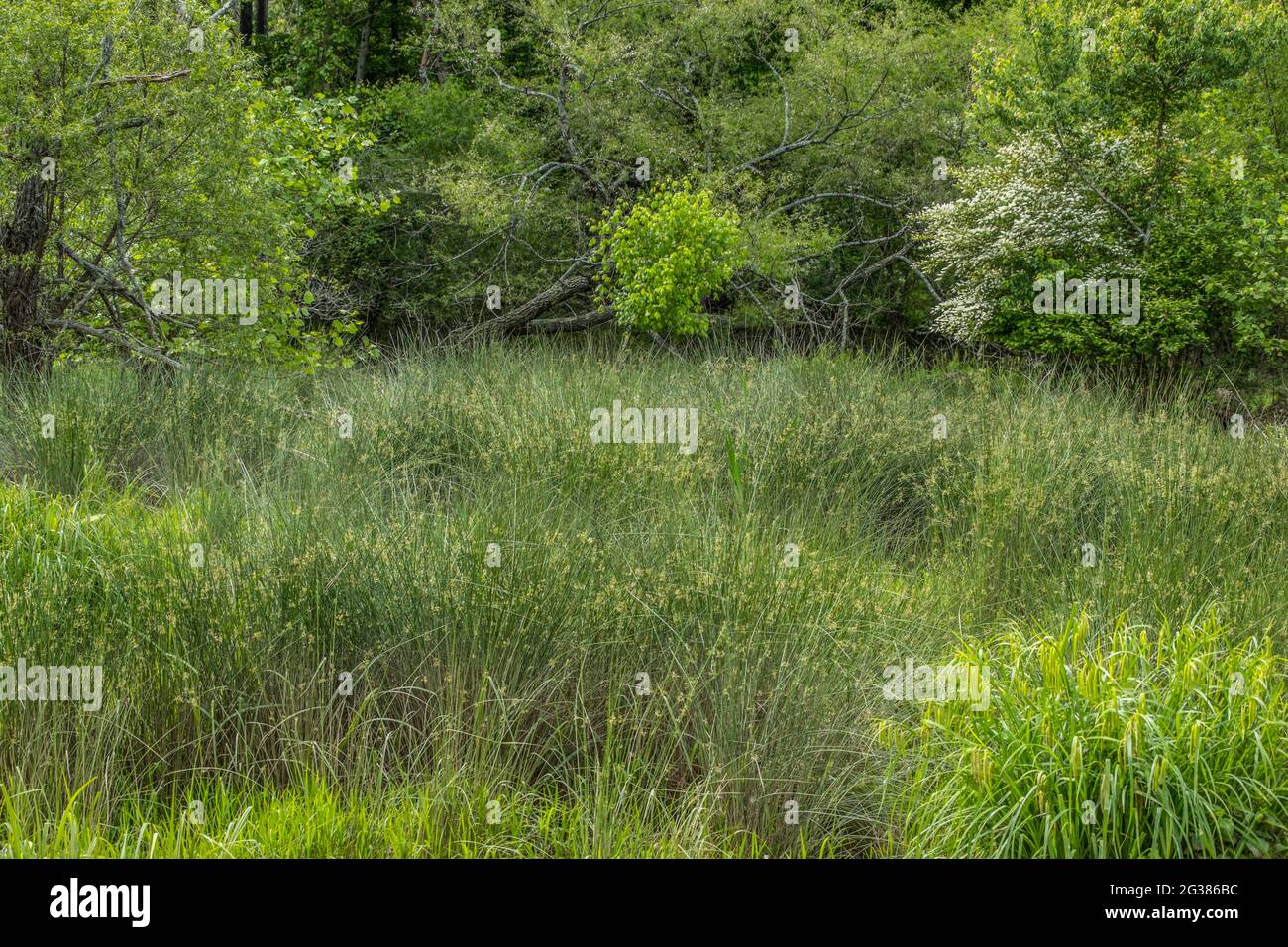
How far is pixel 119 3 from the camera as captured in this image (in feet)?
26.1

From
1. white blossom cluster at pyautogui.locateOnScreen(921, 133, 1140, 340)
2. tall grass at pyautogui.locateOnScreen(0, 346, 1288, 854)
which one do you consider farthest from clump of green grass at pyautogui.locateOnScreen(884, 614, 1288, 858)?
white blossom cluster at pyautogui.locateOnScreen(921, 133, 1140, 340)

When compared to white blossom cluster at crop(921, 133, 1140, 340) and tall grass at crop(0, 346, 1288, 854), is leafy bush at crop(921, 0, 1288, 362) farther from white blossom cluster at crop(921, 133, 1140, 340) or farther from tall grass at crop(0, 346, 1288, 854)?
tall grass at crop(0, 346, 1288, 854)

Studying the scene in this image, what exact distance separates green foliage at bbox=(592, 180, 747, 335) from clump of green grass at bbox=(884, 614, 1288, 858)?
30.3ft

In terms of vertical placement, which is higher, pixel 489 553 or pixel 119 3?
pixel 119 3

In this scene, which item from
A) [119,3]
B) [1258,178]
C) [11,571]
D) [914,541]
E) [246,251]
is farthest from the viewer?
[1258,178]

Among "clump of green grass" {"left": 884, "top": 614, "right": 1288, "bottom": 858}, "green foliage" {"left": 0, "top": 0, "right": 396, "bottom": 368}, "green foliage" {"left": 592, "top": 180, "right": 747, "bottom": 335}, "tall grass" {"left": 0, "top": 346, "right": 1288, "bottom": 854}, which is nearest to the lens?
"clump of green grass" {"left": 884, "top": 614, "right": 1288, "bottom": 858}

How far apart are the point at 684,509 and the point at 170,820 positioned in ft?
7.69

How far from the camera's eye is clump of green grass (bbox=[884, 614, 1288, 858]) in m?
3.07

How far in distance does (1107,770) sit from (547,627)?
1.78m

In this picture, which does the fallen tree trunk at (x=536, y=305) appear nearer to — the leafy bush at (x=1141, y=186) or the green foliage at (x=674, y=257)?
the green foliage at (x=674, y=257)

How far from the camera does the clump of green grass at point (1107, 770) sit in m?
3.07

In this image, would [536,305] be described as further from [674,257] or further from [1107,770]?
[1107,770]
